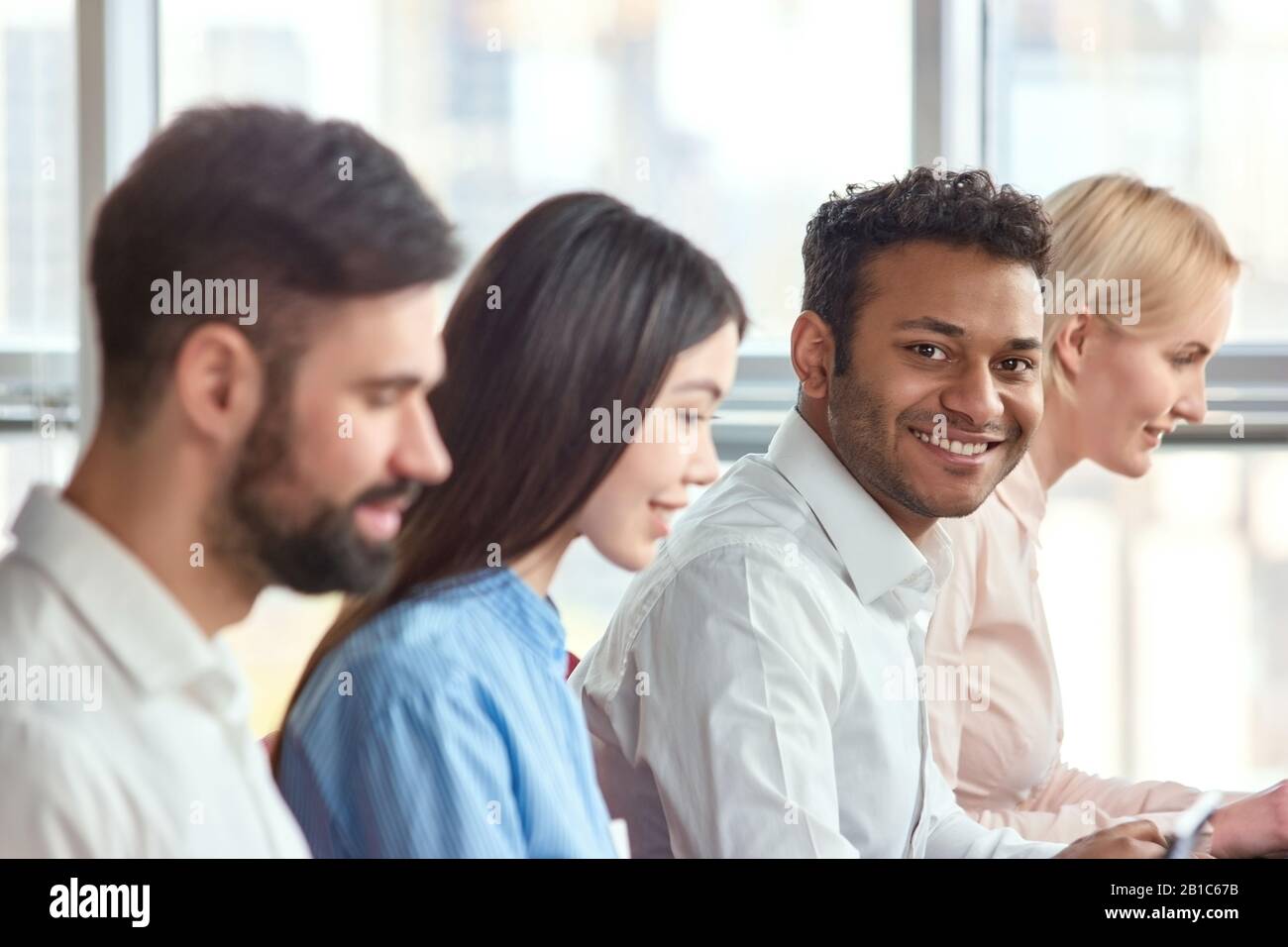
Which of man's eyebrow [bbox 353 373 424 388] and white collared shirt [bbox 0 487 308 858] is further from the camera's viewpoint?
man's eyebrow [bbox 353 373 424 388]

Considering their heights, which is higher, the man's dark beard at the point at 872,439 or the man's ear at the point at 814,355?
the man's ear at the point at 814,355

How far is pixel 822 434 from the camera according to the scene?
132cm

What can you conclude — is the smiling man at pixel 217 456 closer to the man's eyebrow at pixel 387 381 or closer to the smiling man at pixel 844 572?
the man's eyebrow at pixel 387 381

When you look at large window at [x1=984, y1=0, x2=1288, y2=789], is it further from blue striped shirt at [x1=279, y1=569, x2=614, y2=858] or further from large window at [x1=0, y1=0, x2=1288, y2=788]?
blue striped shirt at [x1=279, y1=569, x2=614, y2=858]

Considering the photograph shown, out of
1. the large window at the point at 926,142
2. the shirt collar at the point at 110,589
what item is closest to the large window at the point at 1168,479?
the large window at the point at 926,142

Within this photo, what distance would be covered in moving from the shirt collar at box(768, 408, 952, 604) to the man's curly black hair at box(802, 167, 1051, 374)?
86 mm

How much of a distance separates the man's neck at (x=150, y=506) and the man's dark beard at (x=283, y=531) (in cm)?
2

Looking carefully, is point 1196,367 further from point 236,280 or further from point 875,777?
point 236,280

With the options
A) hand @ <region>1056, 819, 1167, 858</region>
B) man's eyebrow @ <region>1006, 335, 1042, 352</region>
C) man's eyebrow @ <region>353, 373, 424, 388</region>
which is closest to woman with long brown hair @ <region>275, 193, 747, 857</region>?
man's eyebrow @ <region>353, 373, 424, 388</region>

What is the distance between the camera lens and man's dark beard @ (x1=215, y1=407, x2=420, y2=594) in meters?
0.82

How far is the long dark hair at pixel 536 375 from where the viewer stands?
97cm

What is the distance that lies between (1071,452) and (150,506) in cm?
112

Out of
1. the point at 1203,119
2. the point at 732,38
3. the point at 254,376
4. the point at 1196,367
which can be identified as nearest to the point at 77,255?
the point at 732,38
